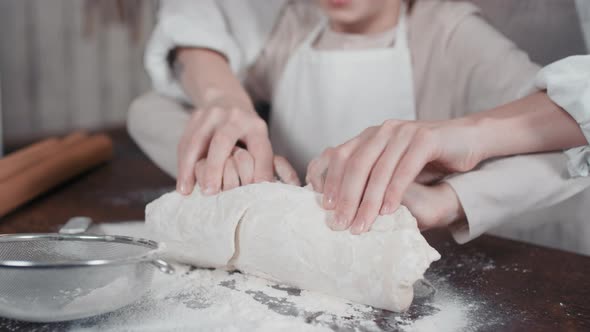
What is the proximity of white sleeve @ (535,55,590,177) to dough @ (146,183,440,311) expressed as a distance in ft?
0.99

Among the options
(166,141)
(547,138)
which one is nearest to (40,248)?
(166,141)

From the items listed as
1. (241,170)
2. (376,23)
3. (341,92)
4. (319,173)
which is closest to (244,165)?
(241,170)

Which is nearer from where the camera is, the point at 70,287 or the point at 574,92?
the point at 70,287

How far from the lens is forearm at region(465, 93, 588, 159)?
934 millimetres

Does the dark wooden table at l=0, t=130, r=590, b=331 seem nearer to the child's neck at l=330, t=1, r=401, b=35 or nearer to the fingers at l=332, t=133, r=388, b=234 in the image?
the fingers at l=332, t=133, r=388, b=234

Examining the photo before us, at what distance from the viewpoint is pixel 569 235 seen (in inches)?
46.2

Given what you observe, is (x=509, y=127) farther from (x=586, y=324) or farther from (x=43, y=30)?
(x=43, y=30)

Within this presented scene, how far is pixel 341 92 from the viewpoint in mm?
1366

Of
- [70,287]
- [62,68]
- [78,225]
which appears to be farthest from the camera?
[62,68]

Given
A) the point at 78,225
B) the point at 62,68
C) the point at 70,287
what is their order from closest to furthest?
the point at 70,287 → the point at 78,225 → the point at 62,68

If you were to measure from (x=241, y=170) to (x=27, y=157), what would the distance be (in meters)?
0.66

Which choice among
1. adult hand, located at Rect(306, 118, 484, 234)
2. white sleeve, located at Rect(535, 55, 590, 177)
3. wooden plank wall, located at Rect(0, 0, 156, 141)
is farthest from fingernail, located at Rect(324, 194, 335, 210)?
wooden plank wall, located at Rect(0, 0, 156, 141)

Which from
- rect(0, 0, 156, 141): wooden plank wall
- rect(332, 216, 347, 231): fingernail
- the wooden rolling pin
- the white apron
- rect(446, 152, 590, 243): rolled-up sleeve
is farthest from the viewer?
rect(0, 0, 156, 141): wooden plank wall

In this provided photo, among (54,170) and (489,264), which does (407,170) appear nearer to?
(489,264)
